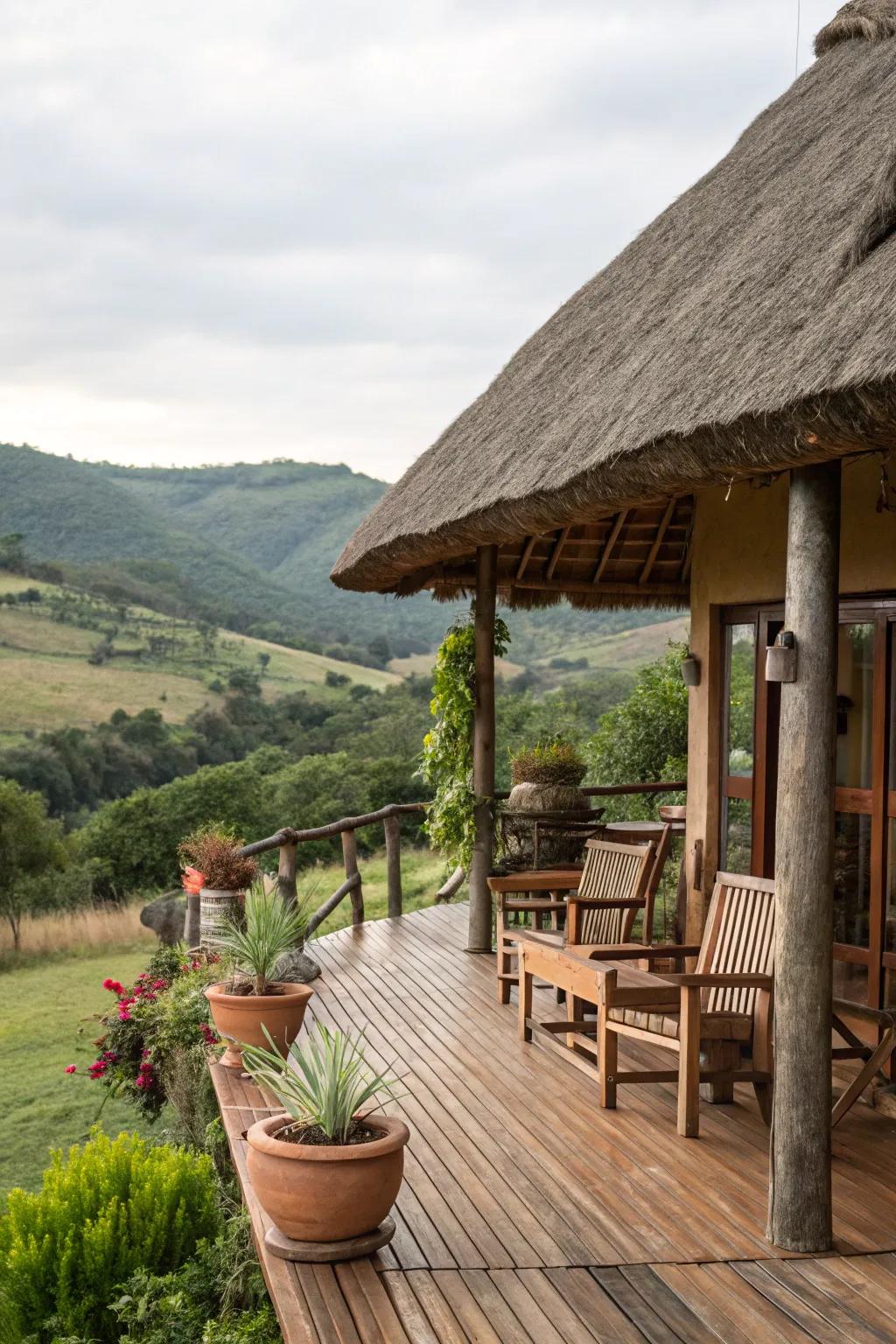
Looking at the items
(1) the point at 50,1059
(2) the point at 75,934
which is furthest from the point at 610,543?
(2) the point at 75,934

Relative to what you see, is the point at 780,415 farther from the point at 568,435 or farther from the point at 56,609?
the point at 56,609

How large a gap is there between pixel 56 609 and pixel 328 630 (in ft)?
41.7

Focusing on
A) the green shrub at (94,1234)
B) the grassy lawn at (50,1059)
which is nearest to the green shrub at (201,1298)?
the green shrub at (94,1234)

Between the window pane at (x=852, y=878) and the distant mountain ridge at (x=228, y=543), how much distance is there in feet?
140

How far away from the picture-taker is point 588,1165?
165 inches

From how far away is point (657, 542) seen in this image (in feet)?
29.3

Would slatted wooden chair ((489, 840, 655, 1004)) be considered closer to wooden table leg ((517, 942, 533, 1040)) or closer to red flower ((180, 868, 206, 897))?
wooden table leg ((517, 942, 533, 1040))

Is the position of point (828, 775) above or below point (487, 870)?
above

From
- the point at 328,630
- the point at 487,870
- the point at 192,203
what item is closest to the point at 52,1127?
the point at 487,870

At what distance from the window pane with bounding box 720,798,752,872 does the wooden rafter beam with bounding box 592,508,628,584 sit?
2.44 meters

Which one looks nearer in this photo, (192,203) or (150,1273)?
(150,1273)

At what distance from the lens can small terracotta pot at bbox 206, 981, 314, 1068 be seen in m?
5.27

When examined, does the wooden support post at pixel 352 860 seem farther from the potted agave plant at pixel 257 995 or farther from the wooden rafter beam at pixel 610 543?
the potted agave plant at pixel 257 995

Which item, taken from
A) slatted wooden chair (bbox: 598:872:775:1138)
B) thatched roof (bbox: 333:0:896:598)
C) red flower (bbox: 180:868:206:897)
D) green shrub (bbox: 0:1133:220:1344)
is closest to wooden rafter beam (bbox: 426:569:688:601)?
thatched roof (bbox: 333:0:896:598)
